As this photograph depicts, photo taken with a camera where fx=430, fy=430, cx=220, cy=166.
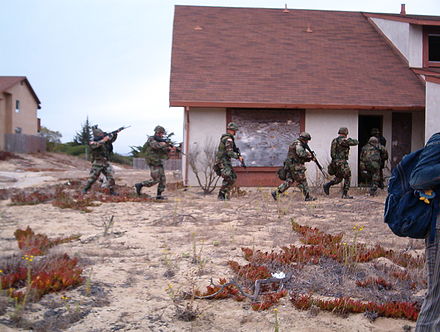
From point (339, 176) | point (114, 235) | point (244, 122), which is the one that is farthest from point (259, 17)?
point (114, 235)

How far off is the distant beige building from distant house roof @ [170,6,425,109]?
69.0 ft

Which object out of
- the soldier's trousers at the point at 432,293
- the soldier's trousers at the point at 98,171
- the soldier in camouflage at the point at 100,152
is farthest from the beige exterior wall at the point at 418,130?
the soldier's trousers at the point at 432,293

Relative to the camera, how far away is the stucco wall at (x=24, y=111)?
3528 centimetres

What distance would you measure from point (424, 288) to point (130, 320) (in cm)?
Answer: 293

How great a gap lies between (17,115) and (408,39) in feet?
103

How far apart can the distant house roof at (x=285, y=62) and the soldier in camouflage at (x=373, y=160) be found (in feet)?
8.48

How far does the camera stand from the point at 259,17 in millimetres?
18062

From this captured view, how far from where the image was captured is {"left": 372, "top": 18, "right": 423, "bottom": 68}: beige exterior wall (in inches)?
588

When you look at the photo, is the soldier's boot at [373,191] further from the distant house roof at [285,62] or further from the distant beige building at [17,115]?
the distant beige building at [17,115]

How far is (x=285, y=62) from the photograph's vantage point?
15672 millimetres

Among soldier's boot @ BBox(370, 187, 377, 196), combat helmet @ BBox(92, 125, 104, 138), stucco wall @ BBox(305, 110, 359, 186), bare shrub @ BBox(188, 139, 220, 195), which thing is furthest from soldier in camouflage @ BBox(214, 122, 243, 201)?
stucco wall @ BBox(305, 110, 359, 186)

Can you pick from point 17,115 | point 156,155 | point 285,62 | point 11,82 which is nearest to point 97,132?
point 156,155

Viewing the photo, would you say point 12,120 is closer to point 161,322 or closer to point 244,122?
point 244,122

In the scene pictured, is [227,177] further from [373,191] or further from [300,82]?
[300,82]
